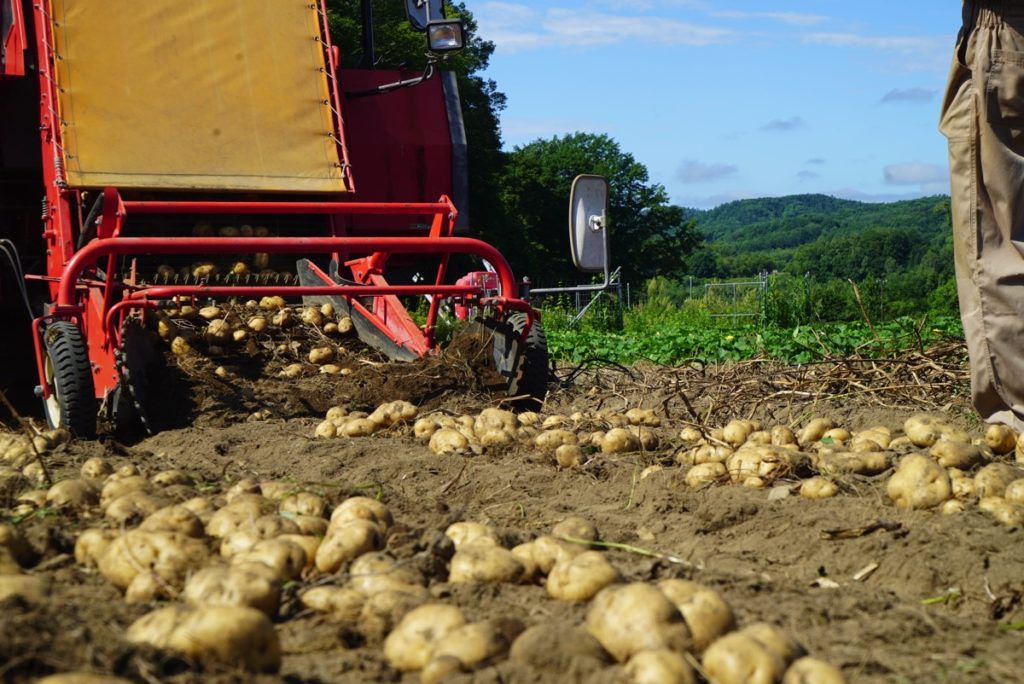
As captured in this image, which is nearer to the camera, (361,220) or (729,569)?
(729,569)

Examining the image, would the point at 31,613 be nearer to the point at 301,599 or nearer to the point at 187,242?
the point at 301,599

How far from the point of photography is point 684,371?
7.82m

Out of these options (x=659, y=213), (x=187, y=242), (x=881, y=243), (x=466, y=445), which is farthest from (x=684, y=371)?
(x=881, y=243)

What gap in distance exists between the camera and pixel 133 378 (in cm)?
547

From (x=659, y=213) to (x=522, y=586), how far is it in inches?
2227

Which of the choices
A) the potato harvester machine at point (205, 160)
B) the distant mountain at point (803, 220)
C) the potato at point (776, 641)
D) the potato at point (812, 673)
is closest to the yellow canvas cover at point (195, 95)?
the potato harvester machine at point (205, 160)

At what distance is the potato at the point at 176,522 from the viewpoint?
9.68 ft

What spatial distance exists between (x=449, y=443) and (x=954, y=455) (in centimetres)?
212

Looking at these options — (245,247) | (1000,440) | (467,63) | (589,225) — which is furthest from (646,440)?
(467,63)

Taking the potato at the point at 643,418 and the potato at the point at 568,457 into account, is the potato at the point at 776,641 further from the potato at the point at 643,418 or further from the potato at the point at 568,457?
the potato at the point at 643,418

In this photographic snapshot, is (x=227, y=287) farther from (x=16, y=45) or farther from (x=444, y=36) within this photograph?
(x=16, y=45)

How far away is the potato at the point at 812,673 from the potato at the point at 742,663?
0.03 metres

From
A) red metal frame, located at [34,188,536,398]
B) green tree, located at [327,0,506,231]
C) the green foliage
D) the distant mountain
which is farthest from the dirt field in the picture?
the distant mountain

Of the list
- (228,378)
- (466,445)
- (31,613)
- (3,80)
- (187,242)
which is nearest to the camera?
(31,613)
